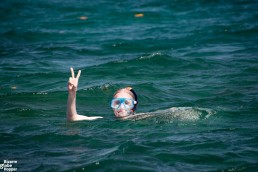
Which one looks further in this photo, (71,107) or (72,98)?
(71,107)

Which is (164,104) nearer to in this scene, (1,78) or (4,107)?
(4,107)

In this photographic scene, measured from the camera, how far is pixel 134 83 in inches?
566

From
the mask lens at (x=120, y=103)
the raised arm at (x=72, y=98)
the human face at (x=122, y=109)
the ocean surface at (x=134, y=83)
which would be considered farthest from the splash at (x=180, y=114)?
the raised arm at (x=72, y=98)

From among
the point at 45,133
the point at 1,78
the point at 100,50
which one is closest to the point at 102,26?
the point at 100,50

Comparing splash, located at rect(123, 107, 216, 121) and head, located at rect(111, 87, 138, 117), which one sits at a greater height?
head, located at rect(111, 87, 138, 117)

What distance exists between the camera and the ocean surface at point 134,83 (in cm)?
834

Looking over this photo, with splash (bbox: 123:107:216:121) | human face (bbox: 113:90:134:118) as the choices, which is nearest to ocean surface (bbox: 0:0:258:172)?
splash (bbox: 123:107:216:121)

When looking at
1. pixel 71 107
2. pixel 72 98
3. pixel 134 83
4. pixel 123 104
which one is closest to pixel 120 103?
pixel 123 104

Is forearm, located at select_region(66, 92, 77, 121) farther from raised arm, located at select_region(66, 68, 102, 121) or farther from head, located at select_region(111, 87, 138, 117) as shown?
head, located at select_region(111, 87, 138, 117)

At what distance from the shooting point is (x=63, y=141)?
9.23m

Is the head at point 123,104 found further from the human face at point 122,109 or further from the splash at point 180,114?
the splash at point 180,114

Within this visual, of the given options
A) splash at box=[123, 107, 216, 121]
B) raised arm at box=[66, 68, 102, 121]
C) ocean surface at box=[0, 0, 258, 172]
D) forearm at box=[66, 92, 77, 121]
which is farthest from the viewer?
splash at box=[123, 107, 216, 121]

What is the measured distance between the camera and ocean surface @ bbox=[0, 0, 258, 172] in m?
8.34

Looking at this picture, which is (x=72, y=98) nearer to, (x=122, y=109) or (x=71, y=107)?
(x=71, y=107)
